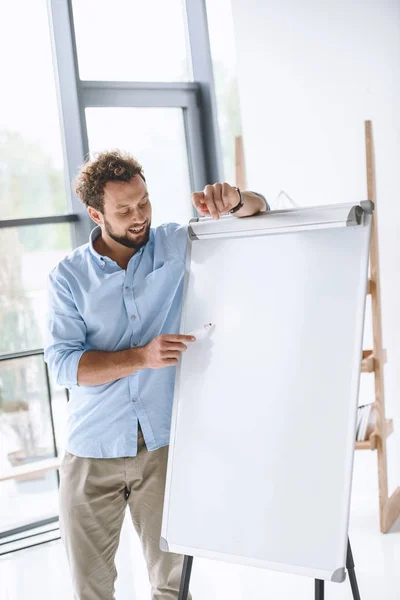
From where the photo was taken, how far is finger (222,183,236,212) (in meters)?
1.71

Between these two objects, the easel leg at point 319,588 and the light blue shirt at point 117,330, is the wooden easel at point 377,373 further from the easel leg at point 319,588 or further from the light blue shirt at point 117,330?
the easel leg at point 319,588

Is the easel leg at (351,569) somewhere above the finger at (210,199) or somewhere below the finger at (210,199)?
below

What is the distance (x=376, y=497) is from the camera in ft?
10.6

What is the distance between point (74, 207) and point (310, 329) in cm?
215

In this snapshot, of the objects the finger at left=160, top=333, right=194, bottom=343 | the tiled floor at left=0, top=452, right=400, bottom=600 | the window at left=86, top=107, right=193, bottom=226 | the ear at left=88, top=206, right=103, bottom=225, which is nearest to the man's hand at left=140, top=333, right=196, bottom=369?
the finger at left=160, top=333, right=194, bottom=343

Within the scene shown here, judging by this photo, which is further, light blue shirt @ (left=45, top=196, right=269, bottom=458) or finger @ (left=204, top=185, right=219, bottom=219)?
light blue shirt @ (left=45, top=196, right=269, bottom=458)

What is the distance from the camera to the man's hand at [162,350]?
1765mm

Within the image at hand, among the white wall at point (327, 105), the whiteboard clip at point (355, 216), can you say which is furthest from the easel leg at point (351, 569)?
the white wall at point (327, 105)

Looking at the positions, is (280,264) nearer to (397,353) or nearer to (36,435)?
(397,353)

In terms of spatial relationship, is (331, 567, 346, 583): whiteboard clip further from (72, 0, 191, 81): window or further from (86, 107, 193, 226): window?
(72, 0, 191, 81): window

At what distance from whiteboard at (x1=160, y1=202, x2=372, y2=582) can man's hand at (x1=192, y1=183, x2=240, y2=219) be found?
0.06 meters

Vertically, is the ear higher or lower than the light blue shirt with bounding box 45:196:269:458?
higher

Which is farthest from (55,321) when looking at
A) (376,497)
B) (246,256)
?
(376,497)

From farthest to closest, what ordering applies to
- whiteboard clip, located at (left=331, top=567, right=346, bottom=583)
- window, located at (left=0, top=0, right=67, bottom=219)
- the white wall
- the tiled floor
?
1. window, located at (left=0, top=0, right=67, bottom=219)
2. the white wall
3. the tiled floor
4. whiteboard clip, located at (left=331, top=567, right=346, bottom=583)
